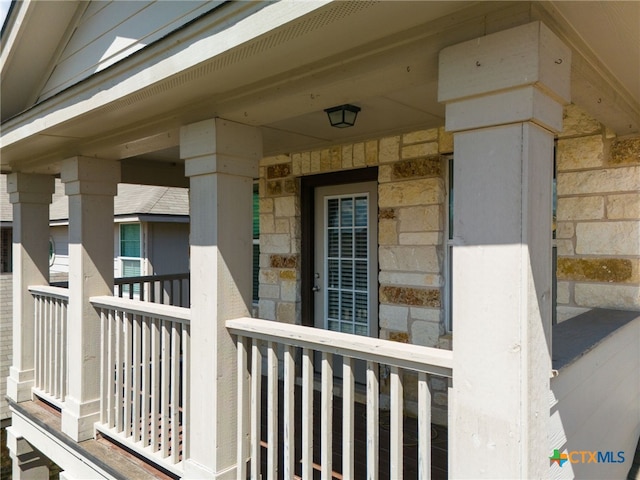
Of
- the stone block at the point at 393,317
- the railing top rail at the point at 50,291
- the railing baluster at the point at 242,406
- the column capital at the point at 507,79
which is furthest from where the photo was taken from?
the railing top rail at the point at 50,291

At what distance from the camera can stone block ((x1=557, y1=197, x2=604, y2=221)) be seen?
2882 mm

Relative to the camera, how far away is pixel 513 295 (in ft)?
4.76

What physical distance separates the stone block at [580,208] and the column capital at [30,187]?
4.32 meters

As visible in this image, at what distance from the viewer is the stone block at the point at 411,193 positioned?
11.6ft

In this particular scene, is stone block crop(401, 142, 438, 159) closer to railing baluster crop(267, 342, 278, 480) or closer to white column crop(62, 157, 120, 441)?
railing baluster crop(267, 342, 278, 480)

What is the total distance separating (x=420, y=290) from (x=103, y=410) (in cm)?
249

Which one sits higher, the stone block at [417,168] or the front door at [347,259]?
the stone block at [417,168]

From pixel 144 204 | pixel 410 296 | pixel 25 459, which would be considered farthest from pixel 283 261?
pixel 144 204

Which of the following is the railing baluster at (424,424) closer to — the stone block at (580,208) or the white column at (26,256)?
the stone block at (580,208)

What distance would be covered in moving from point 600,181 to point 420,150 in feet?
4.06

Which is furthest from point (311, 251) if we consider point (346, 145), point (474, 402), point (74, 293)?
point (474, 402)

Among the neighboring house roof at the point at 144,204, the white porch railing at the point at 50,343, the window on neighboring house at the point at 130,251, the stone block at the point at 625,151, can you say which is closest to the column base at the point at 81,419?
the white porch railing at the point at 50,343

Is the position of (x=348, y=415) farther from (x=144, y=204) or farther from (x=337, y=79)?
(x=144, y=204)

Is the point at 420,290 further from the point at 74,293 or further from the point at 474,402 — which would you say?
the point at 74,293
